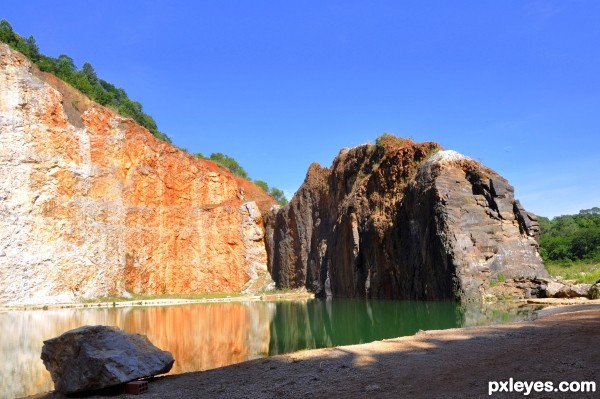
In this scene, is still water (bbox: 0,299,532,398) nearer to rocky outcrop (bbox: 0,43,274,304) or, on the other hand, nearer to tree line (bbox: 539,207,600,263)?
rocky outcrop (bbox: 0,43,274,304)

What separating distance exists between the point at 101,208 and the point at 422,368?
51041 mm

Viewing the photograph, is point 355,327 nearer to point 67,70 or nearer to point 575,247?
point 575,247

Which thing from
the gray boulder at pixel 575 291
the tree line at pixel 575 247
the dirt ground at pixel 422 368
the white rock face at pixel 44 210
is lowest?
the dirt ground at pixel 422 368

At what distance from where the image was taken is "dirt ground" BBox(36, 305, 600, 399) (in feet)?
21.8

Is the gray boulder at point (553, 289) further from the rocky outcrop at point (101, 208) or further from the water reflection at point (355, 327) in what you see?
the rocky outcrop at point (101, 208)

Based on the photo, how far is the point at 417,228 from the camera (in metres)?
32.6

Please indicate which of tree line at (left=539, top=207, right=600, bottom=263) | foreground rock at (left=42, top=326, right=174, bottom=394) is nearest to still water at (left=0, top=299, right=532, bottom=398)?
foreground rock at (left=42, top=326, right=174, bottom=394)

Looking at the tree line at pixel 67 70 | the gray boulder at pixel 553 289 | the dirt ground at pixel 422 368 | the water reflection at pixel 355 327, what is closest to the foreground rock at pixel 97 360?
the dirt ground at pixel 422 368

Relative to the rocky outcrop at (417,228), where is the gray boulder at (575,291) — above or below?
below

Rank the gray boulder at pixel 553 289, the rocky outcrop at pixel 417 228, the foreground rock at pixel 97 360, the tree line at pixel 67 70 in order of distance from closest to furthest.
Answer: the foreground rock at pixel 97 360
the gray boulder at pixel 553 289
the rocky outcrop at pixel 417 228
the tree line at pixel 67 70

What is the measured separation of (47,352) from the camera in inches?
372

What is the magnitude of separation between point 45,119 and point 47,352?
47.3 m

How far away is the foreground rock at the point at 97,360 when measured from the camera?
8648 mm

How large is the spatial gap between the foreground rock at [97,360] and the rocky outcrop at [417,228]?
2049 centimetres
